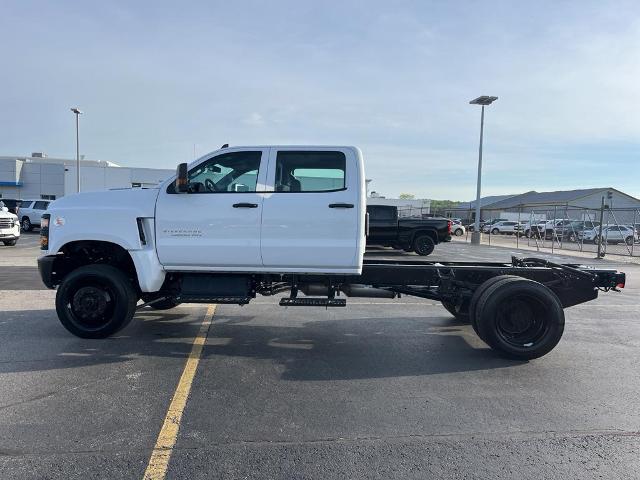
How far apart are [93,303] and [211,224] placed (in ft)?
5.92

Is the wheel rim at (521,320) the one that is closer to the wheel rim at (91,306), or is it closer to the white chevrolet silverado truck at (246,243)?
the white chevrolet silverado truck at (246,243)

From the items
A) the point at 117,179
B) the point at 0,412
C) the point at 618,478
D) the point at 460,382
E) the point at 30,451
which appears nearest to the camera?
the point at 618,478

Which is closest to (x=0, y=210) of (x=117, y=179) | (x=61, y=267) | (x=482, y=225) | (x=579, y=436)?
(x=61, y=267)

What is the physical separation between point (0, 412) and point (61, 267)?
262 centimetres

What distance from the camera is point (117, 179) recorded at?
49812mm

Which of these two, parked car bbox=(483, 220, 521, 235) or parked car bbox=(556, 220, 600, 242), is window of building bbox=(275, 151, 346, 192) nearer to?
parked car bbox=(556, 220, 600, 242)

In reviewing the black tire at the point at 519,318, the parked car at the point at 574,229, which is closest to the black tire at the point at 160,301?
the black tire at the point at 519,318

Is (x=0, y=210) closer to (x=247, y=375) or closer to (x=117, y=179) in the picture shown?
(x=247, y=375)

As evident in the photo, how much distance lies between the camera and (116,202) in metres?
5.72

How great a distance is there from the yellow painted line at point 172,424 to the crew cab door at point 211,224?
111 cm

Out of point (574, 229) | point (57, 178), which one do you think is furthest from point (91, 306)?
point (57, 178)

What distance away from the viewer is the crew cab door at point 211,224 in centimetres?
557

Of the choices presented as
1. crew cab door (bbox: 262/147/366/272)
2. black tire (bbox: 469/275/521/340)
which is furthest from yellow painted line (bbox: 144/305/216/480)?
black tire (bbox: 469/275/521/340)

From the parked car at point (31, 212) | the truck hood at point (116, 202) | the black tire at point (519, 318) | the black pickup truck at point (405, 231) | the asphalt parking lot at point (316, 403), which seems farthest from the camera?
the parked car at point (31, 212)
